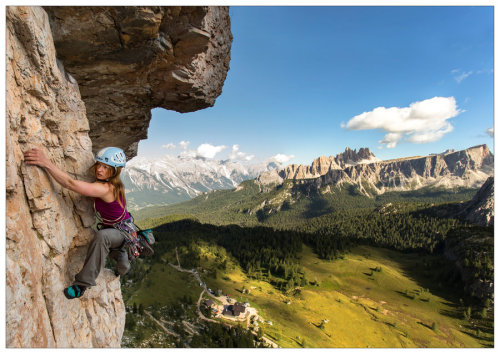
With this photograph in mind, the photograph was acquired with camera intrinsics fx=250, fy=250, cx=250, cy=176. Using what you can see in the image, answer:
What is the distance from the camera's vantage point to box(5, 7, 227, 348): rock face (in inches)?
208

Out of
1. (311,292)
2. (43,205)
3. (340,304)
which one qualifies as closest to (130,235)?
(43,205)

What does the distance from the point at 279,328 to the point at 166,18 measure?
187 feet

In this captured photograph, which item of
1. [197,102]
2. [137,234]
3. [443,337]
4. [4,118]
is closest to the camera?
[4,118]

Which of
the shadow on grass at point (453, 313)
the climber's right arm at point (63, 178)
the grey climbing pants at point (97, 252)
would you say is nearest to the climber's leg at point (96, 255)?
the grey climbing pants at point (97, 252)

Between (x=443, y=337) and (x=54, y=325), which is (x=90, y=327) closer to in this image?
(x=54, y=325)

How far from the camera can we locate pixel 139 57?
8.44 m

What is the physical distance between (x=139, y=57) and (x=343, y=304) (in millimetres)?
73420

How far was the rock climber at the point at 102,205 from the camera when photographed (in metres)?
6.38

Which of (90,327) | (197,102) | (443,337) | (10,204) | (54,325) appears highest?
(197,102)

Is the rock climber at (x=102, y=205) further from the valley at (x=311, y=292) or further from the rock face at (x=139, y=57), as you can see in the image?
the valley at (x=311, y=292)

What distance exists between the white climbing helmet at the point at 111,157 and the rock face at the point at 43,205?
3.68 feet

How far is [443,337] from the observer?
179 feet

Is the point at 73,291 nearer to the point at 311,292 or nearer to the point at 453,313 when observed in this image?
the point at 311,292

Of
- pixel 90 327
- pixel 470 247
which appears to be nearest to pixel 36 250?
pixel 90 327
